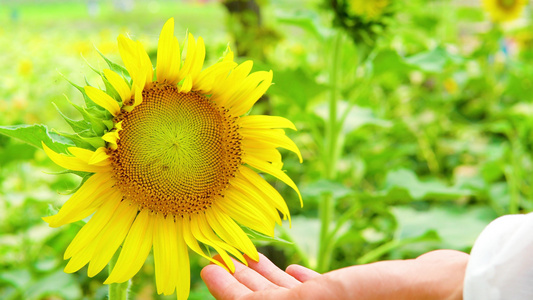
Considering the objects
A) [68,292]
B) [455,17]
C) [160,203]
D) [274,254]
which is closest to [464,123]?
[455,17]

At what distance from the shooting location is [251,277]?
0.70 meters

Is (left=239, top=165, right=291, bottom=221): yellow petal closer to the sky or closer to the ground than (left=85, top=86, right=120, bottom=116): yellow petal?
closer to the ground

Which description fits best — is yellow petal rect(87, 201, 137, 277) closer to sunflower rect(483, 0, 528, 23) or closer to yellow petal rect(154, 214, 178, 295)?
yellow petal rect(154, 214, 178, 295)

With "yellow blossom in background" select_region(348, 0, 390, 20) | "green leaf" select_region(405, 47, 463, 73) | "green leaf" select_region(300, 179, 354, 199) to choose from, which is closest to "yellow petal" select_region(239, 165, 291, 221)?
"green leaf" select_region(300, 179, 354, 199)

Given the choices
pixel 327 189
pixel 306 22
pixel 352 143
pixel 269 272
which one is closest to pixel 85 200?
pixel 269 272

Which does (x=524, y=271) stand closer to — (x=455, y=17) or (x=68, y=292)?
(x=68, y=292)

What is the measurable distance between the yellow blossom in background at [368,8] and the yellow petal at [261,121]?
48cm

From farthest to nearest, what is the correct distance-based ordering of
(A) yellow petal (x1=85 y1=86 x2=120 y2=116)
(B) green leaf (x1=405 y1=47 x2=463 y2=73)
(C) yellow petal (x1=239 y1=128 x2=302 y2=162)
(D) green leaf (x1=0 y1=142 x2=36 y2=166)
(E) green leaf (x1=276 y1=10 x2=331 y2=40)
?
(E) green leaf (x1=276 y1=10 x2=331 y2=40) → (B) green leaf (x1=405 y1=47 x2=463 y2=73) → (D) green leaf (x1=0 y1=142 x2=36 y2=166) → (C) yellow petal (x1=239 y1=128 x2=302 y2=162) → (A) yellow petal (x1=85 y1=86 x2=120 y2=116)

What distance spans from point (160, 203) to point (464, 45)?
10.2 feet

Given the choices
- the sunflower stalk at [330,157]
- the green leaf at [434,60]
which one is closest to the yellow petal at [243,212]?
the sunflower stalk at [330,157]

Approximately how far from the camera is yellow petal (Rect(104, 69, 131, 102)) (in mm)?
567

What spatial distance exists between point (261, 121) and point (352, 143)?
136 cm

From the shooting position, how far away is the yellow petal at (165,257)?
2.03 feet

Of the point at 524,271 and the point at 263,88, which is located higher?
the point at 263,88
